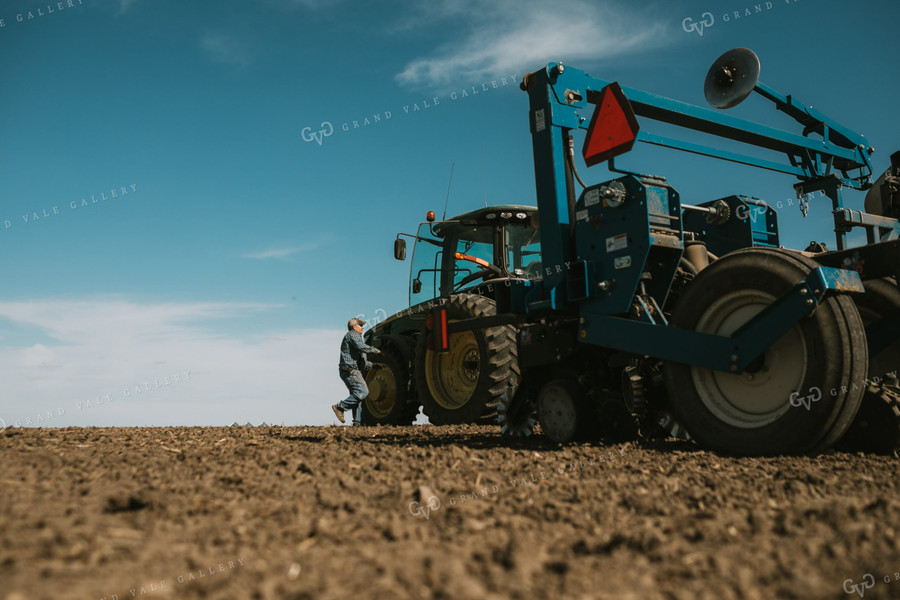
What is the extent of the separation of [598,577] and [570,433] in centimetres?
347

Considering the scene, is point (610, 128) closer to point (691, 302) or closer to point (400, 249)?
point (691, 302)

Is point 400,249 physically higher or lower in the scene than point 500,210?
lower

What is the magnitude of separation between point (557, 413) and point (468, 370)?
9.89 ft

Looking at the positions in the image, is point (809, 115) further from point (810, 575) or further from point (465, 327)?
point (810, 575)

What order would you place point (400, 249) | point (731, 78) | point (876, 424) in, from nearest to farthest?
point (876, 424)
point (731, 78)
point (400, 249)

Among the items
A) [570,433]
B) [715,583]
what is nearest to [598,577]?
[715,583]

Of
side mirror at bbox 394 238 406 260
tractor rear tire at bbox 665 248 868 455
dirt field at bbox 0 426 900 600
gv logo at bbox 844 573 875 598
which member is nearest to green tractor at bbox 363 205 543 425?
side mirror at bbox 394 238 406 260

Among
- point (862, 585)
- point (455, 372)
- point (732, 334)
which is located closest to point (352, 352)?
point (455, 372)

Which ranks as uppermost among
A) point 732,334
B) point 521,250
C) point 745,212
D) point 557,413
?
point 521,250

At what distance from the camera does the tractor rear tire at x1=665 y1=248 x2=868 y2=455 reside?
4066 millimetres

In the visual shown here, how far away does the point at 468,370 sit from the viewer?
848 centimetres

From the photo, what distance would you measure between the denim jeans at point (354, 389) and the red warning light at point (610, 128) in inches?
234

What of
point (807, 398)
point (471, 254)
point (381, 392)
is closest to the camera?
point (807, 398)

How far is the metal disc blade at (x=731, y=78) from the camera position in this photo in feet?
21.8
